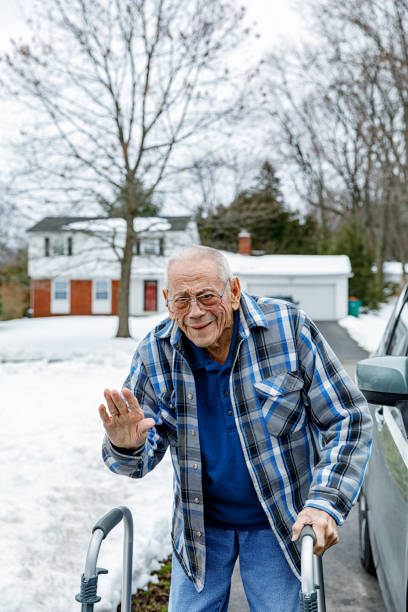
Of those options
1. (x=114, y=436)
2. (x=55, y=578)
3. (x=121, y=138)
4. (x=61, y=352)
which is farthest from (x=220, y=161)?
(x=114, y=436)

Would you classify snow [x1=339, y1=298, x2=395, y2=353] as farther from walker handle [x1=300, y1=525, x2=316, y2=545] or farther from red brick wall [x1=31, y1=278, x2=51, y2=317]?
red brick wall [x1=31, y1=278, x2=51, y2=317]

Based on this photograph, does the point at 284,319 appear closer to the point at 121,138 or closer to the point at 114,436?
the point at 114,436

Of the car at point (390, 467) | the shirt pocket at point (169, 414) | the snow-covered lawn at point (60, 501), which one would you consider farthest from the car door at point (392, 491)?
the snow-covered lawn at point (60, 501)

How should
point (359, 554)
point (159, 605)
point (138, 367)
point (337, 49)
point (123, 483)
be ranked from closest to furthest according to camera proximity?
point (138, 367), point (159, 605), point (359, 554), point (123, 483), point (337, 49)

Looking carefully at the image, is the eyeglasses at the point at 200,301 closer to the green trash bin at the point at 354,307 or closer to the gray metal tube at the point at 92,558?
the gray metal tube at the point at 92,558

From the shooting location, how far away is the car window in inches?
130

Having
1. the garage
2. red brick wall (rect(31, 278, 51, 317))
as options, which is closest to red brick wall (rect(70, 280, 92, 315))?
red brick wall (rect(31, 278, 51, 317))

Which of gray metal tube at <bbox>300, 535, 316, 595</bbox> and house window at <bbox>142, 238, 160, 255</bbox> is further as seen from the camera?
house window at <bbox>142, 238, 160, 255</bbox>

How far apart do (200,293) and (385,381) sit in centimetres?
94

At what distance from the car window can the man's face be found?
147cm

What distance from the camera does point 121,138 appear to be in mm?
19734

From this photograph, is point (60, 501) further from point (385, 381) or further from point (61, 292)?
point (61, 292)

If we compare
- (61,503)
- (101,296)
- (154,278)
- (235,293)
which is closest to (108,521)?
(235,293)

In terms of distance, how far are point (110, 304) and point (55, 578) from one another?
3684 cm
